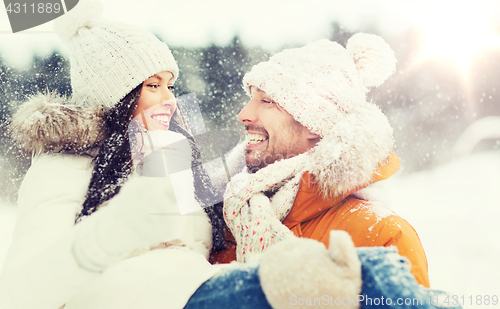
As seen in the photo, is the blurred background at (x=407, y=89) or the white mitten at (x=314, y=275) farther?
the blurred background at (x=407, y=89)

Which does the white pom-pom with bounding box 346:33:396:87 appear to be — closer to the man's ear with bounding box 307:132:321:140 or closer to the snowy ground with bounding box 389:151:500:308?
the man's ear with bounding box 307:132:321:140

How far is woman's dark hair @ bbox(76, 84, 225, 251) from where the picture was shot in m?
0.65

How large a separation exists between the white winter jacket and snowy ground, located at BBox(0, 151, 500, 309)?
1449mm

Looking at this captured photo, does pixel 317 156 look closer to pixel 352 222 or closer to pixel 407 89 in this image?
pixel 352 222

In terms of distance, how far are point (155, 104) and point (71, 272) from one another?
51cm

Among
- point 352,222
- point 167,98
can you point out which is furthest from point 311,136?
point 167,98

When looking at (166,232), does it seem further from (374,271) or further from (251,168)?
(251,168)

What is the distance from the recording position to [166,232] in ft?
1.60

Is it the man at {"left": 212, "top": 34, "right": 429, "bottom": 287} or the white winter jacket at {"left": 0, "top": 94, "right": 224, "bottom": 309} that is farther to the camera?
the man at {"left": 212, "top": 34, "right": 429, "bottom": 287}

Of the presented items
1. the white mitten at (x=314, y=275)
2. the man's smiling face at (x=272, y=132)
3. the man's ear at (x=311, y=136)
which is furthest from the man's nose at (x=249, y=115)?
the white mitten at (x=314, y=275)

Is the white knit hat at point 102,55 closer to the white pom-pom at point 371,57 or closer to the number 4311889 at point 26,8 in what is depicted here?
the number 4311889 at point 26,8

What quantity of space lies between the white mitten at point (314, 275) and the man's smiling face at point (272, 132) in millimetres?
625

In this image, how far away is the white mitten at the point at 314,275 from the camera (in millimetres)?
355

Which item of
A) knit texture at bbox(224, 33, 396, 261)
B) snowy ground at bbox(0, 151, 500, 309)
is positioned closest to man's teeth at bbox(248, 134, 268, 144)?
knit texture at bbox(224, 33, 396, 261)
